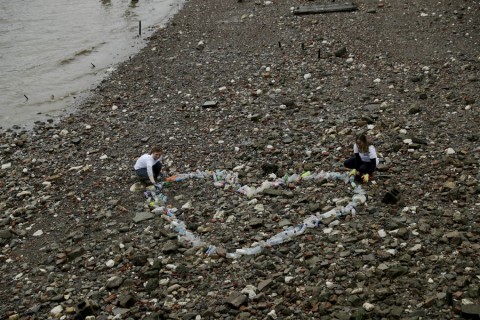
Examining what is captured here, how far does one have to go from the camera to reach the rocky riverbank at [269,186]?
25.0ft

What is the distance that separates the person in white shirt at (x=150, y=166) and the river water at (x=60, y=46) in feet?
24.6

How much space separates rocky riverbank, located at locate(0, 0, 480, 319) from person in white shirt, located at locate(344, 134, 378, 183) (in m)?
0.29

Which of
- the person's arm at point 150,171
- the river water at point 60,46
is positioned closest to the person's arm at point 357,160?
the person's arm at point 150,171

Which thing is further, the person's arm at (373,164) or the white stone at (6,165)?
the white stone at (6,165)

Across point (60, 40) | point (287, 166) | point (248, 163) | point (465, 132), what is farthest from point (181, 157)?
point (60, 40)

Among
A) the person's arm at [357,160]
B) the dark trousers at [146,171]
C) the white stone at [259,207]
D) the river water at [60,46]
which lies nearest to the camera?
the white stone at [259,207]

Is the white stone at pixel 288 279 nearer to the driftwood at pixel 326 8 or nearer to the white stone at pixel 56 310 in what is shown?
the white stone at pixel 56 310

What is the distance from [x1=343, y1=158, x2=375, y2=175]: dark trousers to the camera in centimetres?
986

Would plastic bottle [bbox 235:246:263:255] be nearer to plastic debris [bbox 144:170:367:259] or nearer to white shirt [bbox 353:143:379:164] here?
plastic debris [bbox 144:170:367:259]

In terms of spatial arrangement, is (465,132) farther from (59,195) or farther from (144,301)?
(59,195)

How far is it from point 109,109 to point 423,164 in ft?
33.9

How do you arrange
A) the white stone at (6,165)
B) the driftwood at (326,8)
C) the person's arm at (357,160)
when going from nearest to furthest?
the person's arm at (357,160), the white stone at (6,165), the driftwood at (326,8)

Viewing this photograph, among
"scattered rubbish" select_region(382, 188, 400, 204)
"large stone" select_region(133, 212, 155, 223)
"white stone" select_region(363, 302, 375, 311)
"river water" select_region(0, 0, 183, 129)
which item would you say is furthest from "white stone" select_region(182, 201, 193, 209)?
"river water" select_region(0, 0, 183, 129)

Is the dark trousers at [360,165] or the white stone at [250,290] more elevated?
the dark trousers at [360,165]
